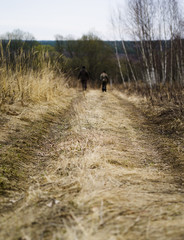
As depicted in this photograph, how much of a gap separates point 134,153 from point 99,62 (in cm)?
3188

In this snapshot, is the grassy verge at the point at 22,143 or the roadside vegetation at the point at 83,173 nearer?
the roadside vegetation at the point at 83,173

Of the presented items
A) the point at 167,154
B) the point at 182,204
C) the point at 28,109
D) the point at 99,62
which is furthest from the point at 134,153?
the point at 99,62

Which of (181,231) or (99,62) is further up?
(99,62)

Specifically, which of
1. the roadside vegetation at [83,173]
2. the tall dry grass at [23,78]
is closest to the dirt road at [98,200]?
the roadside vegetation at [83,173]

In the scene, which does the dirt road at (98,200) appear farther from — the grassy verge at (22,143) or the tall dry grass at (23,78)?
the tall dry grass at (23,78)

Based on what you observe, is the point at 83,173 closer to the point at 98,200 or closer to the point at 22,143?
the point at 98,200

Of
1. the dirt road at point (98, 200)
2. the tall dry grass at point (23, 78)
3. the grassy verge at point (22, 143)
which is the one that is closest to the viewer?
the dirt road at point (98, 200)

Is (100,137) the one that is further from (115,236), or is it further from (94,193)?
(115,236)

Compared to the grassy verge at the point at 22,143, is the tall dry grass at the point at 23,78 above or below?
above

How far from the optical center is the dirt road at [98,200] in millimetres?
1441

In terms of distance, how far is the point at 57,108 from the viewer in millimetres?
7113

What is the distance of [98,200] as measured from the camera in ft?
5.97

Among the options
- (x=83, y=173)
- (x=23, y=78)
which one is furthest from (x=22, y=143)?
(x=23, y=78)

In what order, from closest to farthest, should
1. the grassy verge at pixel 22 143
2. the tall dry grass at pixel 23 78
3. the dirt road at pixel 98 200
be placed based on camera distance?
the dirt road at pixel 98 200 < the grassy verge at pixel 22 143 < the tall dry grass at pixel 23 78
